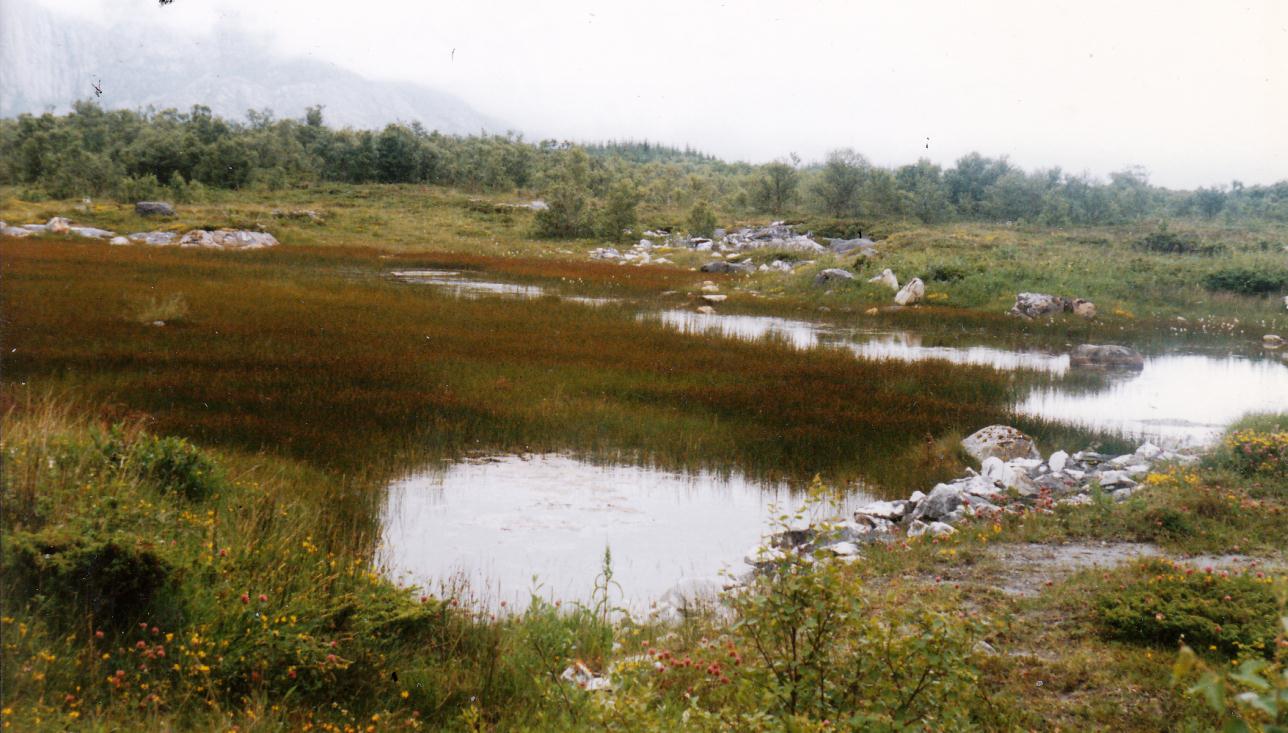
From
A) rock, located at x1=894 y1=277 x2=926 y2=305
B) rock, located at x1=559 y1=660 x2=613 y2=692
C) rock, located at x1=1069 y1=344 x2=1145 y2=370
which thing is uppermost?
rock, located at x1=894 y1=277 x2=926 y2=305

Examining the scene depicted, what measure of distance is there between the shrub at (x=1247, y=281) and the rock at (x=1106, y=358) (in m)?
16.2

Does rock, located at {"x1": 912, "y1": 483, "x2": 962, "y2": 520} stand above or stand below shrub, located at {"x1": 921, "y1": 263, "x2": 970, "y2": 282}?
below

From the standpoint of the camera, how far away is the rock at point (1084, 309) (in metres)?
34.0

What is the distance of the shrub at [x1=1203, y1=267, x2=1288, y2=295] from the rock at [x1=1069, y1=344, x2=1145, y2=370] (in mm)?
16154

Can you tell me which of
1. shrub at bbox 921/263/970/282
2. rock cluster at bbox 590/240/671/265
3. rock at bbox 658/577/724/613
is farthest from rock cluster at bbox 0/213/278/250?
rock at bbox 658/577/724/613

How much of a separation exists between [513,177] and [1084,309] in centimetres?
10414

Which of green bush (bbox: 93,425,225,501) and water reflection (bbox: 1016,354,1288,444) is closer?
green bush (bbox: 93,425,225,501)

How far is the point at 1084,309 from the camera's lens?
34312mm

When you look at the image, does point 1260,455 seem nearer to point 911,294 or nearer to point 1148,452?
point 1148,452

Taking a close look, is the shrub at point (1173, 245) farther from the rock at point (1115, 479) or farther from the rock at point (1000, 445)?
the rock at point (1115, 479)

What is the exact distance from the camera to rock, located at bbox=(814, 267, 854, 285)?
4059 centimetres

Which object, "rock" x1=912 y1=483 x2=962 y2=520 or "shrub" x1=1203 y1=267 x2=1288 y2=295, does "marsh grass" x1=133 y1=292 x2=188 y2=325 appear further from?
"shrub" x1=1203 y1=267 x2=1288 y2=295

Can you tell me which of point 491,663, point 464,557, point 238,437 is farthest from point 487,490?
point 491,663

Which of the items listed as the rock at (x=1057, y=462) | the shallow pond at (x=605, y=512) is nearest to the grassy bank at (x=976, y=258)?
the shallow pond at (x=605, y=512)
